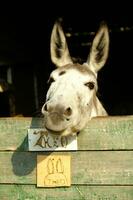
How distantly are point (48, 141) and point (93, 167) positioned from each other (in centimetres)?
31

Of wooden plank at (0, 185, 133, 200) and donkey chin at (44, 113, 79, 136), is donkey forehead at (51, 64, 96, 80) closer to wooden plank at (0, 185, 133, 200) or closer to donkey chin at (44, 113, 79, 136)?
donkey chin at (44, 113, 79, 136)

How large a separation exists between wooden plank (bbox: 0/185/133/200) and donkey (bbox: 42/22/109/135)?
0.38 meters

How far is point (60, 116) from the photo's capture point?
2518 mm

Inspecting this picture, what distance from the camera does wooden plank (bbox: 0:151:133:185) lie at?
2780 millimetres

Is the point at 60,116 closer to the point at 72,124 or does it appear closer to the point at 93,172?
the point at 72,124

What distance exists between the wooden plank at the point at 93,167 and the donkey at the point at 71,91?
20 cm

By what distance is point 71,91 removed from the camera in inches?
112

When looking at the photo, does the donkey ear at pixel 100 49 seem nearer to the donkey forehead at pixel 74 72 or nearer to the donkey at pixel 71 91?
the donkey at pixel 71 91

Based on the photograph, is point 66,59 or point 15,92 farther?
point 15,92

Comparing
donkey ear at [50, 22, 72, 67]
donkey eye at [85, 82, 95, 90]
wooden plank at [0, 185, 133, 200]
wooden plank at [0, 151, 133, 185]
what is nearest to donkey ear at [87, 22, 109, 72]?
donkey ear at [50, 22, 72, 67]

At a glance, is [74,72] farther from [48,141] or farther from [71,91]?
[48,141]

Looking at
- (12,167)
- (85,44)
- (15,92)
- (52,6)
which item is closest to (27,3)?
(52,6)

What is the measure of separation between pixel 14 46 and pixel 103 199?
2.99 meters

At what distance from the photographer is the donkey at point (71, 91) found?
2.54 m
